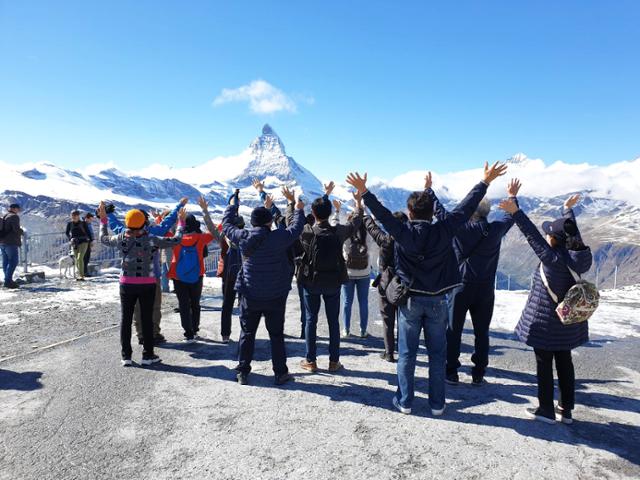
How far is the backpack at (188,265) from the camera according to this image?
23.4 ft

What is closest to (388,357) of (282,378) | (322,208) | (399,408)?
(399,408)

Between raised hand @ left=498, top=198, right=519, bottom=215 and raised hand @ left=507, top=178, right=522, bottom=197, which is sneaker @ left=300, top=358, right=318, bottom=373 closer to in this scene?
raised hand @ left=498, top=198, right=519, bottom=215

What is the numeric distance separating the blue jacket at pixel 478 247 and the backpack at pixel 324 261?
151cm

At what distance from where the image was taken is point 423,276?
177 inches

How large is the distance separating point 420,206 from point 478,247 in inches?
62.2

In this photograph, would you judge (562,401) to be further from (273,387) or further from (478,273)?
(273,387)

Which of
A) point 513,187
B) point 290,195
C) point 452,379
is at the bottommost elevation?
point 452,379

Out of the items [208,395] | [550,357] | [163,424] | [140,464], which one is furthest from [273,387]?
[550,357]

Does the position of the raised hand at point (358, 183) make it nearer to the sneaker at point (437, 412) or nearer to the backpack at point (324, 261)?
the backpack at point (324, 261)

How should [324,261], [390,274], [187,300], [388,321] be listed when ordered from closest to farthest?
1. [324,261]
2. [390,274]
3. [388,321]
4. [187,300]

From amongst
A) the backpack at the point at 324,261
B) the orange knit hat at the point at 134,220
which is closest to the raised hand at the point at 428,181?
the backpack at the point at 324,261

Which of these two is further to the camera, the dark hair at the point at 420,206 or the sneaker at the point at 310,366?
the sneaker at the point at 310,366

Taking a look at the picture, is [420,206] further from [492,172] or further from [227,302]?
[227,302]

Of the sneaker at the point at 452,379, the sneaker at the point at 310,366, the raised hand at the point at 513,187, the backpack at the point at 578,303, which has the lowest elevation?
the sneaker at the point at 452,379
